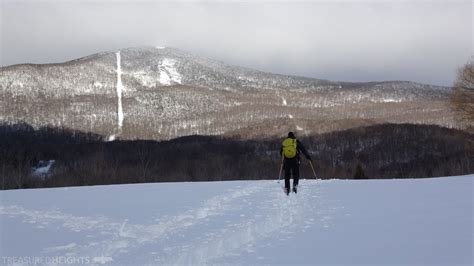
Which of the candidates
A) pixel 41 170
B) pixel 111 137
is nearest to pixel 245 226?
pixel 41 170

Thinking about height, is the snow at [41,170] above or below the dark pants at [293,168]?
below

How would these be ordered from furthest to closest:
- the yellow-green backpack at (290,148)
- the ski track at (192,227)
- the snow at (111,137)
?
the snow at (111,137)
the yellow-green backpack at (290,148)
the ski track at (192,227)

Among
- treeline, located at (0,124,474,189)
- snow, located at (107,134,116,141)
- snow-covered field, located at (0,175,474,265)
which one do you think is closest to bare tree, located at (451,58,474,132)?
treeline, located at (0,124,474,189)

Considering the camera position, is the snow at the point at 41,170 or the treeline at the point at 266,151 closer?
the snow at the point at 41,170

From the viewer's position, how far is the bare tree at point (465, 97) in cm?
3722

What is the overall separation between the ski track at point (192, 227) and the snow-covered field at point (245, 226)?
17mm

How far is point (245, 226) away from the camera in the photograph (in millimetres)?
8617

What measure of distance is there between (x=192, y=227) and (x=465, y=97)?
113 ft

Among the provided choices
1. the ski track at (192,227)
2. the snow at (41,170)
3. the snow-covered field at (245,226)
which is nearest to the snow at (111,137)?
the snow at (41,170)

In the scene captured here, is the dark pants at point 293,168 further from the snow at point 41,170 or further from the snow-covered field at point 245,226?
the snow at point 41,170

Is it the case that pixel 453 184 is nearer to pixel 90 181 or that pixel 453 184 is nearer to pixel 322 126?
pixel 90 181

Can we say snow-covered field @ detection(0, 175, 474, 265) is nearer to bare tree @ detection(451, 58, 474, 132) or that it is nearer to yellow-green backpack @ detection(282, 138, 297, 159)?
yellow-green backpack @ detection(282, 138, 297, 159)

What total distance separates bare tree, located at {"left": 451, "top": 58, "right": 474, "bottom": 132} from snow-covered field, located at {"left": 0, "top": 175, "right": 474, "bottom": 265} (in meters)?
26.8

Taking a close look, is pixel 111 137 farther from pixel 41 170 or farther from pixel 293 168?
pixel 293 168
